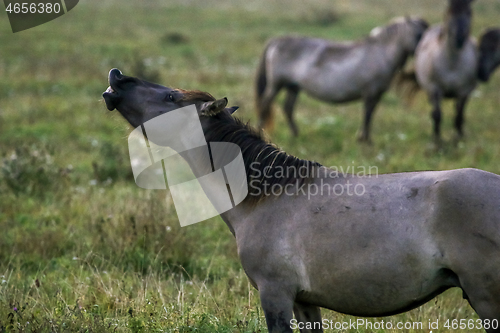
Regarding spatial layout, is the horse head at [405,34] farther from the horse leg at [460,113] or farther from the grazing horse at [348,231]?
the grazing horse at [348,231]

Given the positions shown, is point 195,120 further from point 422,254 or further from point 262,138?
point 422,254

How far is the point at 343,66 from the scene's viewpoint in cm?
968

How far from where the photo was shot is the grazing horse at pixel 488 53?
9.32 meters

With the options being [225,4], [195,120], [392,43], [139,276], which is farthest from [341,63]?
[225,4]

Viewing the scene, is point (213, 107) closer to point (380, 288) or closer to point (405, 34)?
point (380, 288)

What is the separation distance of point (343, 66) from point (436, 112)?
196 centimetres

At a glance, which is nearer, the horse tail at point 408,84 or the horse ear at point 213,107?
the horse ear at point 213,107

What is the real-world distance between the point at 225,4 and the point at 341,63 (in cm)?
2218

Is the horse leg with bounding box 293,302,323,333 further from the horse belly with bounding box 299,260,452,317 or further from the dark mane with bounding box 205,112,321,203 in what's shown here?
the dark mane with bounding box 205,112,321,203

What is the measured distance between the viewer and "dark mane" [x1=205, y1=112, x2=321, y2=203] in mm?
2738

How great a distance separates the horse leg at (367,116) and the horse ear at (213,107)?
6.65m

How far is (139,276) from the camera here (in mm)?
4113

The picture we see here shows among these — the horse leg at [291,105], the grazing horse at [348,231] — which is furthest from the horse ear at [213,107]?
the horse leg at [291,105]

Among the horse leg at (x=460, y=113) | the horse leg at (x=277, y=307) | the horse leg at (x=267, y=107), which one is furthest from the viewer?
the horse leg at (x=267, y=107)
